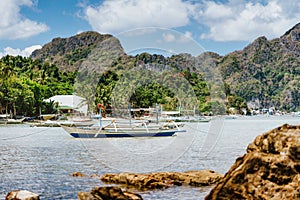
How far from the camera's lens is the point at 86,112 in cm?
8125

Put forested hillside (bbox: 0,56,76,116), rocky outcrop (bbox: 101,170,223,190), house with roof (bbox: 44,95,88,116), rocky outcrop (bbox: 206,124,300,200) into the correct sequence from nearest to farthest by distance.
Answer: rocky outcrop (bbox: 206,124,300,200) → rocky outcrop (bbox: 101,170,223,190) → house with roof (bbox: 44,95,88,116) → forested hillside (bbox: 0,56,76,116)

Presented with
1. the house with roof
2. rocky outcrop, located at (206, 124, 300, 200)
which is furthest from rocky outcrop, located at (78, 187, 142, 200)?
the house with roof

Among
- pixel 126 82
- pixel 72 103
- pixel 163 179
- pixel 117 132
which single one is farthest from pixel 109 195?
pixel 72 103

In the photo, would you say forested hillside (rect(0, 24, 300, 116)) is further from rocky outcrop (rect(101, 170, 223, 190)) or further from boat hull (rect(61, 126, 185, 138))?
rocky outcrop (rect(101, 170, 223, 190))

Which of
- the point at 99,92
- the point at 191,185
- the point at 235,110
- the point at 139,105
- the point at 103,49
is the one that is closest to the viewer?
the point at 191,185

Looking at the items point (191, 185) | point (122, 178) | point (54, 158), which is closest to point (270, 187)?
point (191, 185)

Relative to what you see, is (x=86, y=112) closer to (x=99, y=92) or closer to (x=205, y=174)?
(x=99, y=92)

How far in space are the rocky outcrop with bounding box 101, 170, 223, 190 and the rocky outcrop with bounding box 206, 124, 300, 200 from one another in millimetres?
6048

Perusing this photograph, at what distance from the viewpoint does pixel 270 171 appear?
9828 millimetres

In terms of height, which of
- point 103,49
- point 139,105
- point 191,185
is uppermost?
point 103,49

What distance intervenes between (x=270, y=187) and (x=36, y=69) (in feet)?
439

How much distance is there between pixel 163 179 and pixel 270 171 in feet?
25.6

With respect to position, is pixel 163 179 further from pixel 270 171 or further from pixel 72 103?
pixel 72 103

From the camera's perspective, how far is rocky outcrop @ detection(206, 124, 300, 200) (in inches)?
381
